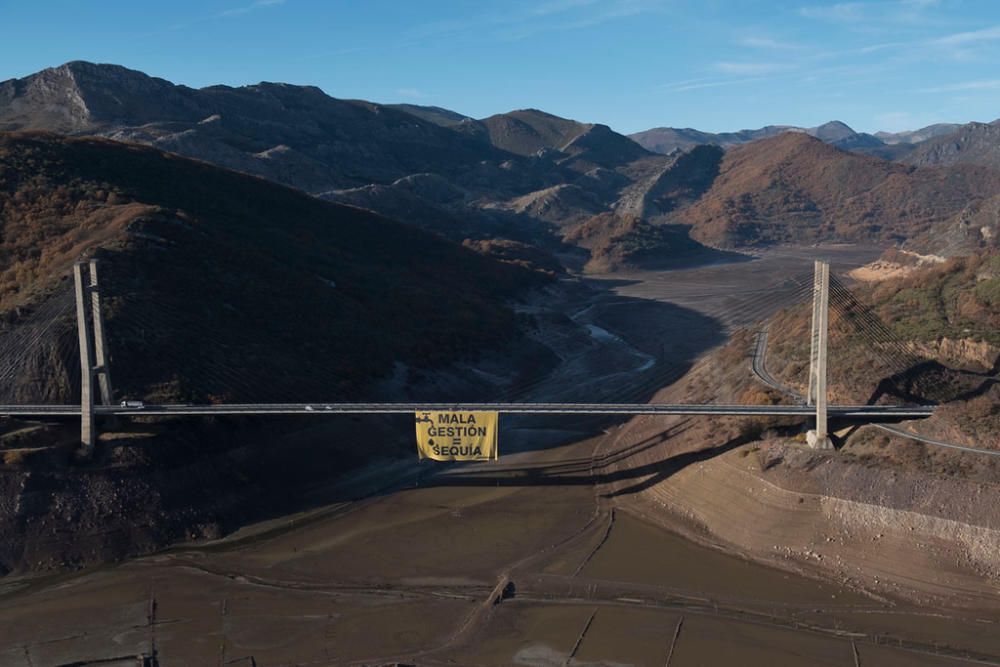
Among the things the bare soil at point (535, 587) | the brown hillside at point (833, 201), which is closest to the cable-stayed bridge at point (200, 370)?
the bare soil at point (535, 587)

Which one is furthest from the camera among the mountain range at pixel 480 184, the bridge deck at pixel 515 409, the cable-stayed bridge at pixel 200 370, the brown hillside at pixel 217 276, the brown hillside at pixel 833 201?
the brown hillside at pixel 833 201

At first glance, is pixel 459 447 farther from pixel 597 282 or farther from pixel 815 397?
pixel 597 282

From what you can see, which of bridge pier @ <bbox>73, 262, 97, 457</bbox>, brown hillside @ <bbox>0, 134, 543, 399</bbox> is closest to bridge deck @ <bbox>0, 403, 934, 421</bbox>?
bridge pier @ <bbox>73, 262, 97, 457</bbox>

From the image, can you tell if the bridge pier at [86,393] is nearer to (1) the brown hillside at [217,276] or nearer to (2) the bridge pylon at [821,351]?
(1) the brown hillside at [217,276]

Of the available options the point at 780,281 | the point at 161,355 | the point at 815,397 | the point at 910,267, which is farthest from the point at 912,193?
the point at 161,355

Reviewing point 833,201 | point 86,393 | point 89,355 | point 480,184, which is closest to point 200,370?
point 89,355
